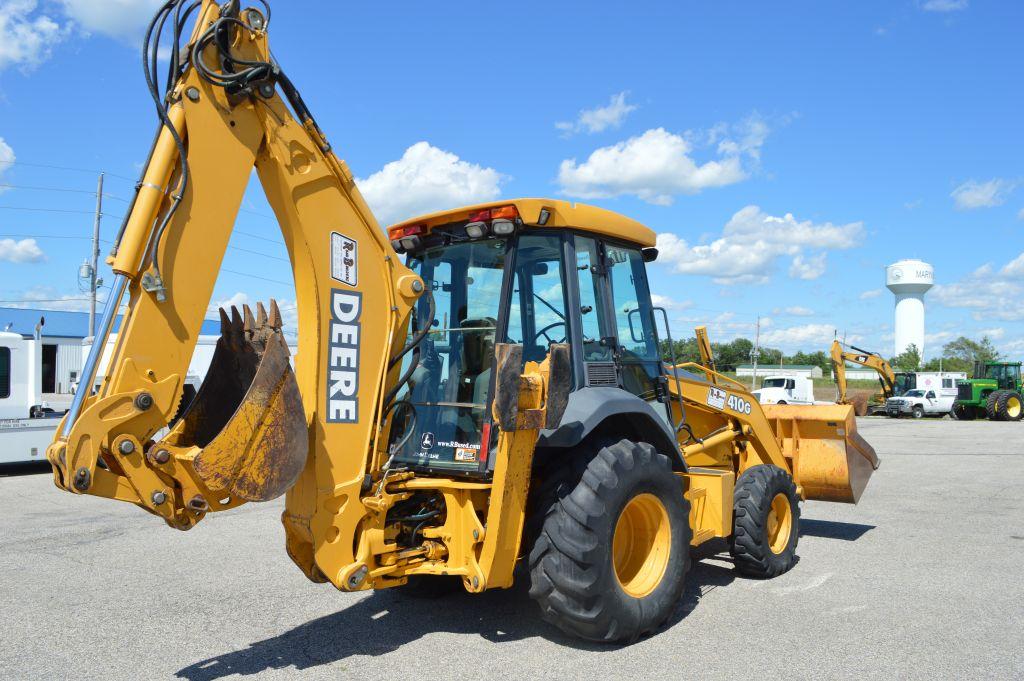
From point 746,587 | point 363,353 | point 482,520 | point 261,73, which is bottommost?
point 746,587

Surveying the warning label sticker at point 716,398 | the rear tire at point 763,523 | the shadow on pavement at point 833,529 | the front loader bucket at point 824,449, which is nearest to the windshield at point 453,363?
the warning label sticker at point 716,398

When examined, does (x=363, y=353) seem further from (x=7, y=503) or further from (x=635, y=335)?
(x=7, y=503)

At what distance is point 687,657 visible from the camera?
4496mm

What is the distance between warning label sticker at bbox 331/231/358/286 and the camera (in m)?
4.33

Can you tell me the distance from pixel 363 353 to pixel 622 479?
1646 millimetres

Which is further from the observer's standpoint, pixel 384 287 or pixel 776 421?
pixel 776 421

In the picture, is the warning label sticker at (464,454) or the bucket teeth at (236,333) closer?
the bucket teeth at (236,333)

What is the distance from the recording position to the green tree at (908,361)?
72.8m

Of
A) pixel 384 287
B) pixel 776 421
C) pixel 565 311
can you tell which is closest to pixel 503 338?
pixel 565 311

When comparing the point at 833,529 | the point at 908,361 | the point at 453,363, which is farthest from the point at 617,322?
the point at 908,361

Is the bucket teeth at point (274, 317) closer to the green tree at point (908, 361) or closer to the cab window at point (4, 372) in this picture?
the cab window at point (4, 372)

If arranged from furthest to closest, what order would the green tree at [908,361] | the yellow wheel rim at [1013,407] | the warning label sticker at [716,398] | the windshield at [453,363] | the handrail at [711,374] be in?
the green tree at [908,361] < the yellow wheel rim at [1013,407] < the handrail at [711,374] < the warning label sticker at [716,398] < the windshield at [453,363]

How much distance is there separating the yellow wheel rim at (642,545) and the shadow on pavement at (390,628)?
371mm

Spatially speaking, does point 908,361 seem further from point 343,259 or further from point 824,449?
point 343,259
